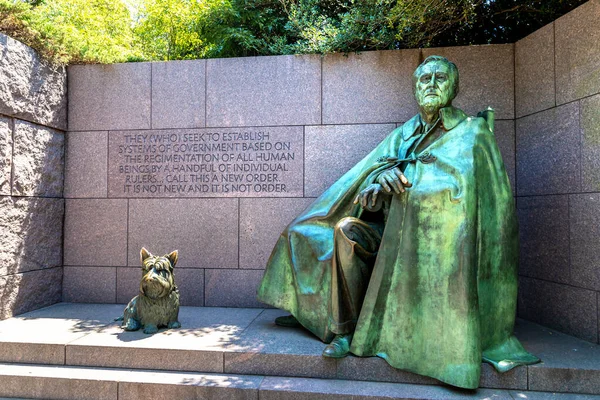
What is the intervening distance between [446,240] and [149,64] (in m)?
4.63

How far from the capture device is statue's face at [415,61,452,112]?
3.88 metres

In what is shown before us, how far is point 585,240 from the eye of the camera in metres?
4.26

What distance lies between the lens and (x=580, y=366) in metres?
3.47

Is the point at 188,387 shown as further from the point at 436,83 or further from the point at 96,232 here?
the point at 436,83

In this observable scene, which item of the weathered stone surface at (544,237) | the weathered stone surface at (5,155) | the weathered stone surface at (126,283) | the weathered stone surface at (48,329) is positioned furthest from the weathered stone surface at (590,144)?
the weathered stone surface at (5,155)

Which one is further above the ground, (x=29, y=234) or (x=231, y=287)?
(x=29, y=234)

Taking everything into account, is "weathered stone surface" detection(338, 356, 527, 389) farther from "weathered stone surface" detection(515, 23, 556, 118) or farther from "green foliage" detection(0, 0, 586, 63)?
"green foliage" detection(0, 0, 586, 63)

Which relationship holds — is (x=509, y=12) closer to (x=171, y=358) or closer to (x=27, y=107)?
(x=171, y=358)

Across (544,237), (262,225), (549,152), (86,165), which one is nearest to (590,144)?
(549,152)

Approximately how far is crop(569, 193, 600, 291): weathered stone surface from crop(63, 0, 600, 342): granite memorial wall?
2.02ft

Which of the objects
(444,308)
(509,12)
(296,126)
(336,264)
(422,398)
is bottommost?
(422,398)

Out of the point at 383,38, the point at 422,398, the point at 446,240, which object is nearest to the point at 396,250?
the point at 446,240

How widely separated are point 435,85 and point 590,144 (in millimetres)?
1734

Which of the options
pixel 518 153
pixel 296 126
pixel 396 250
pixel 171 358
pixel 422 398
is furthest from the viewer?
pixel 296 126
